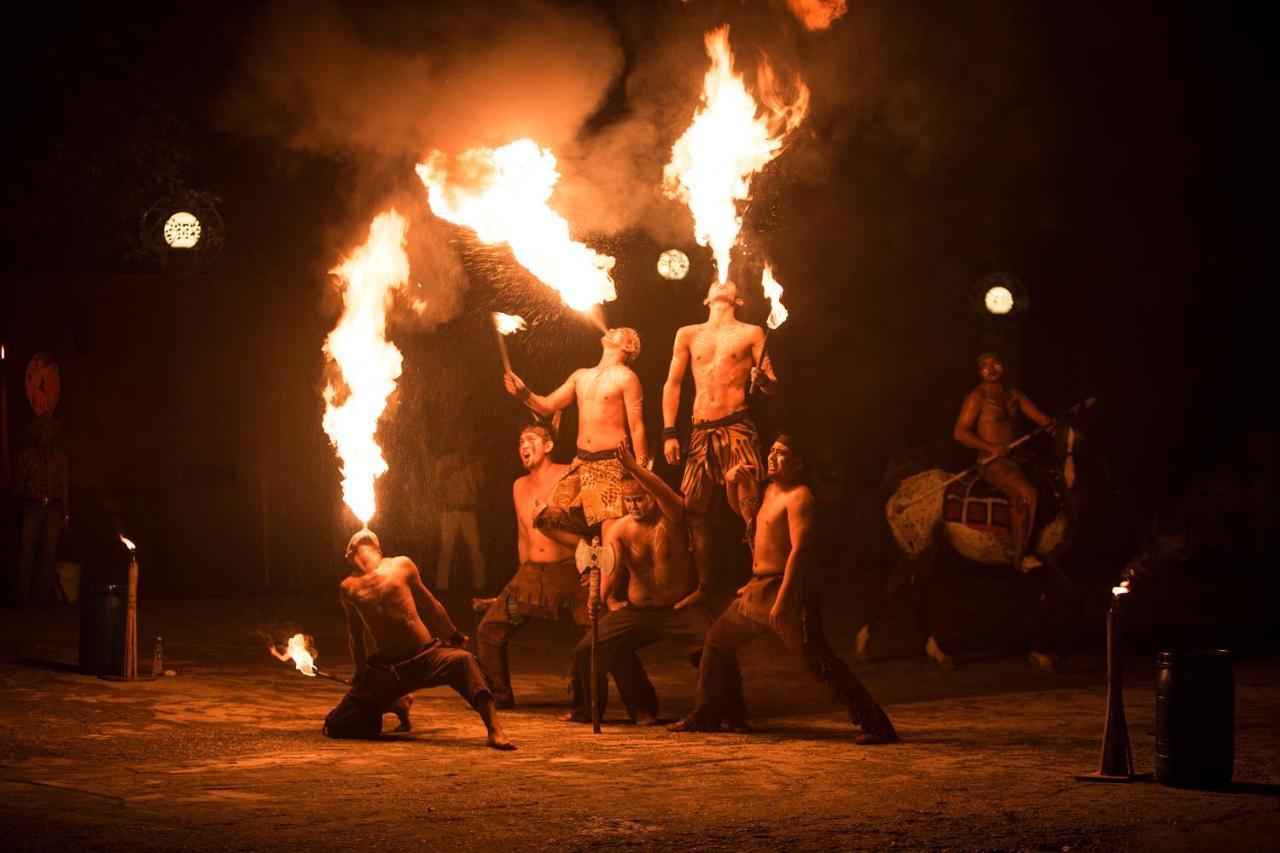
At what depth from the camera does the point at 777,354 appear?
2370 centimetres

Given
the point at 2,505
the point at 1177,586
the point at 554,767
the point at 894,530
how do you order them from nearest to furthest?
the point at 554,767
the point at 894,530
the point at 2,505
the point at 1177,586

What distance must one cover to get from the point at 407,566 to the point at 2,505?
32.4 ft

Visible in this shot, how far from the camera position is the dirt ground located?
7184mm

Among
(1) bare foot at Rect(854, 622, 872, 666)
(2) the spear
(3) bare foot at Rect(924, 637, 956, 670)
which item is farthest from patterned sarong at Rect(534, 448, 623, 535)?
(2) the spear

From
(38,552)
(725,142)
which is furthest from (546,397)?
(38,552)

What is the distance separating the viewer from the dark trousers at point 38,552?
56.0 feet

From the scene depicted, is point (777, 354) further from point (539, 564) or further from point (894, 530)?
point (539, 564)

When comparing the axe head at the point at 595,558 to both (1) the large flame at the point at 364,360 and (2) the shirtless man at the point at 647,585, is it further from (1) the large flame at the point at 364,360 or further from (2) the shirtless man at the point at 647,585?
(1) the large flame at the point at 364,360

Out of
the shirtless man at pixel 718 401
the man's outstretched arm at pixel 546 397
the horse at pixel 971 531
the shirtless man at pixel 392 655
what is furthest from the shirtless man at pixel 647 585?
the horse at pixel 971 531

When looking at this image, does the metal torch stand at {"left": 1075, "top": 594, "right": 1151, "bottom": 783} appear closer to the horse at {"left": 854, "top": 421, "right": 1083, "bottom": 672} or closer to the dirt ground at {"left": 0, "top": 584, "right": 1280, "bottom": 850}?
the dirt ground at {"left": 0, "top": 584, "right": 1280, "bottom": 850}

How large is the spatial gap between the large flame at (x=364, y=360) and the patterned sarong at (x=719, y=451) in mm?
2259

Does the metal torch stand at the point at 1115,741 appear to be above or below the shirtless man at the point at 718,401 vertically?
below

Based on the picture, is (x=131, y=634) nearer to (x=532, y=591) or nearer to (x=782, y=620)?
(x=532, y=591)

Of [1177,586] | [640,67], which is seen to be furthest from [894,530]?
[1177,586]
